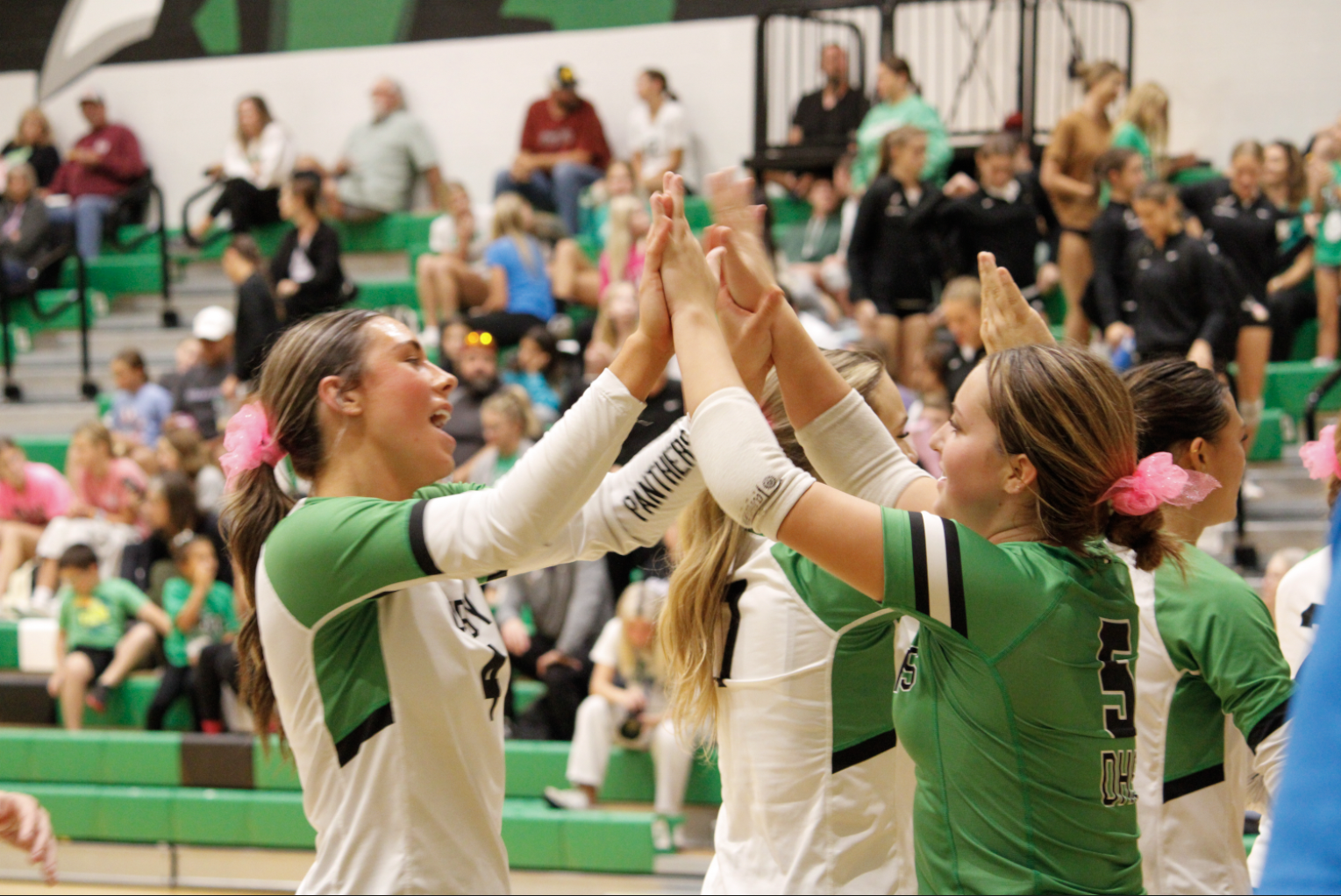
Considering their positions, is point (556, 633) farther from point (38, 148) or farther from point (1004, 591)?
point (38, 148)

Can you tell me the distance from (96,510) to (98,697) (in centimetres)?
149

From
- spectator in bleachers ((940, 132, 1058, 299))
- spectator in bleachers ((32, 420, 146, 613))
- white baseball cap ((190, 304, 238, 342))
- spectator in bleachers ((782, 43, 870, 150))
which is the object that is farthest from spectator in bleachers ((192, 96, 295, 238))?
spectator in bleachers ((940, 132, 1058, 299))

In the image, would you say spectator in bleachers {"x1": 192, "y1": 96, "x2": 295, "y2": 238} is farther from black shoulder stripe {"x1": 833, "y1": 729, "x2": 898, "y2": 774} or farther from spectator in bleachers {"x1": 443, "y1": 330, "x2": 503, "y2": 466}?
black shoulder stripe {"x1": 833, "y1": 729, "x2": 898, "y2": 774}

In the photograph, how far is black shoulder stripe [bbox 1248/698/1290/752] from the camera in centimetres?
177

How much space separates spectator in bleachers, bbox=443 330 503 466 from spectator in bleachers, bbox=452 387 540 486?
0.42m

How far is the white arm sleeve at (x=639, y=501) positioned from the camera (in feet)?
6.19

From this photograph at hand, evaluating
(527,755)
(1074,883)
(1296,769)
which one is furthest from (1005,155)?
(1296,769)

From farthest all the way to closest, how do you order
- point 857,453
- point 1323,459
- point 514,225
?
1. point 514,225
2. point 1323,459
3. point 857,453

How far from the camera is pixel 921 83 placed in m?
10.1

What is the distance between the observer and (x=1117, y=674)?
1.57 metres

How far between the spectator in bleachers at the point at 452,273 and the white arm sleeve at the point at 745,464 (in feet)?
22.9

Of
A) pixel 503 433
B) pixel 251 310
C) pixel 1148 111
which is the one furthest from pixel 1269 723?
pixel 251 310

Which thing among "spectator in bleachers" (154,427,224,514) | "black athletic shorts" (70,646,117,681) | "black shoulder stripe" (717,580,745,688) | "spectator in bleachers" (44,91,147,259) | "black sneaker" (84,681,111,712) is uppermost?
"spectator in bleachers" (44,91,147,259)

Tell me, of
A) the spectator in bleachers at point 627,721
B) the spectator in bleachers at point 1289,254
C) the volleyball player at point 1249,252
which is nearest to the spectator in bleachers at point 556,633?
the spectator in bleachers at point 627,721
